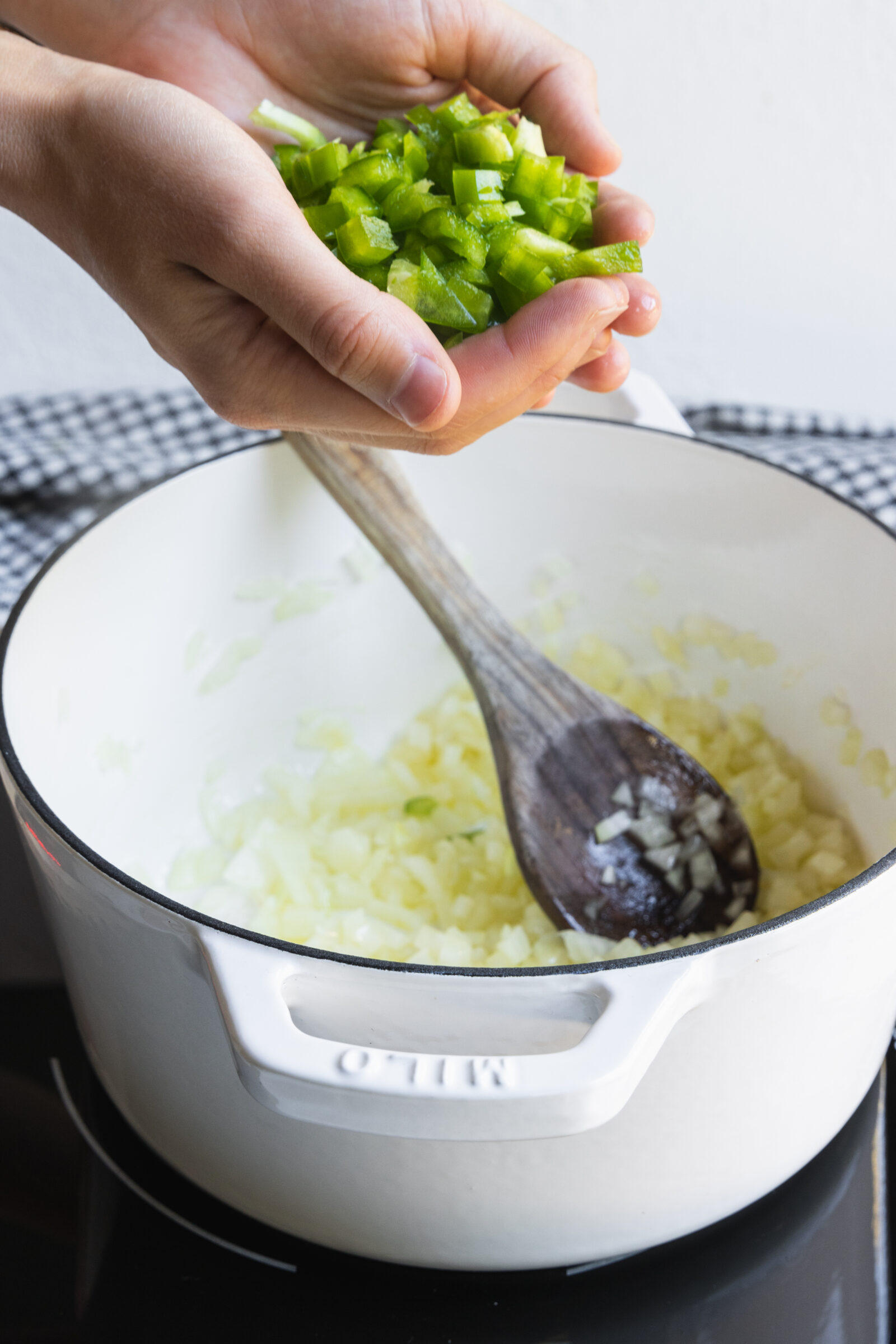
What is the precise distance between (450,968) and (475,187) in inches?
18.6

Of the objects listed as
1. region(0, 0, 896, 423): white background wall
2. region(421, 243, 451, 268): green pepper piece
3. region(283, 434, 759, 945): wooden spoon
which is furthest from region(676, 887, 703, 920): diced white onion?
region(0, 0, 896, 423): white background wall

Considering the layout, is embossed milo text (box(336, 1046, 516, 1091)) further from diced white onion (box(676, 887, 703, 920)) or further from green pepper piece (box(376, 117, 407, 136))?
green pepper piece (box(376, 117, 407, 136))

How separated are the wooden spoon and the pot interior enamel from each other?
98 millimetres

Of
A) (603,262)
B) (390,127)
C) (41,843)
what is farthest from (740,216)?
(41,843)

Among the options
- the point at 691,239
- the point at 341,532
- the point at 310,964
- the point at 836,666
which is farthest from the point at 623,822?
the point at 691,239

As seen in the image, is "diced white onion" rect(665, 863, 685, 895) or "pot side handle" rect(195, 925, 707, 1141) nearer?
"pot side handle" rect(195, 925, 707, 1141)

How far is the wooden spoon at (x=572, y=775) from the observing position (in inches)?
34.4

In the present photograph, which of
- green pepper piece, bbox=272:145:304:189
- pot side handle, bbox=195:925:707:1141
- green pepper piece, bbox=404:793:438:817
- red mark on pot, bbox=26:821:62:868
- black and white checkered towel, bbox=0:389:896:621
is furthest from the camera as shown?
black and white checkered towel, bbox=0:389:896:621

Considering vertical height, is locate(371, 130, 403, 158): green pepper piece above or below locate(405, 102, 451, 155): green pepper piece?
below

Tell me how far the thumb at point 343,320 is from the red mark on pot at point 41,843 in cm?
28

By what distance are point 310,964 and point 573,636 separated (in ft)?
2.20

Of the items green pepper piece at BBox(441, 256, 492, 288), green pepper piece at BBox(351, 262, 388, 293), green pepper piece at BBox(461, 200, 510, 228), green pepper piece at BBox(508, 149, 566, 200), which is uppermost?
green pepper piece at BBox(508, 149, 566, 200)

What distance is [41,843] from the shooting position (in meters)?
0.56

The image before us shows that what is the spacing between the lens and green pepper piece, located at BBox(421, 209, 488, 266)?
0.66 metres
